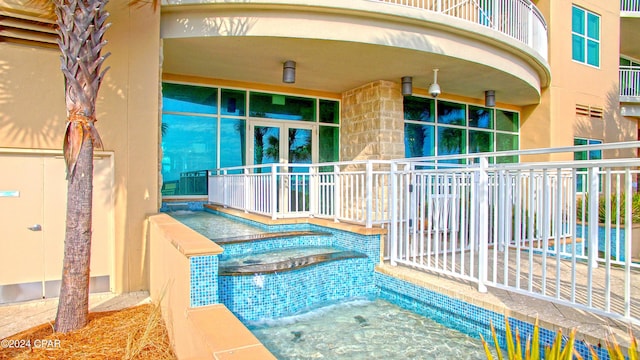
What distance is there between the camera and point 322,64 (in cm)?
773

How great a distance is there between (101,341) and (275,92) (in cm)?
707

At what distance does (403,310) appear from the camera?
4.55 m

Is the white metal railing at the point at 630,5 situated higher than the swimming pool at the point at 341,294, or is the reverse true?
the white metal railing at the point at 630,5

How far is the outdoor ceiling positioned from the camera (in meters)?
6.67

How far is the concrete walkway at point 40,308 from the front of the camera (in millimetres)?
4067

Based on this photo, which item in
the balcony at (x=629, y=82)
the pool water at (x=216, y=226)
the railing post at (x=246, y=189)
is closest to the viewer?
the pool water at (x=216, y=226)

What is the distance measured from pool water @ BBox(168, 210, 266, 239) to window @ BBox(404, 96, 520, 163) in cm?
521

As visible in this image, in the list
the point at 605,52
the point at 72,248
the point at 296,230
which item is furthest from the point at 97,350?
the point at 605,52

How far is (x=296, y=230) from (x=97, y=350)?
3.60m

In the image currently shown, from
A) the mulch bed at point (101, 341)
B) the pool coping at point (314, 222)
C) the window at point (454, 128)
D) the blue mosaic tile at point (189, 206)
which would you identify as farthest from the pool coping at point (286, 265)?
the window at point (454, 128)

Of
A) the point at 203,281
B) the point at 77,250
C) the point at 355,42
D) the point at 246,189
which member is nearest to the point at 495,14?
the point at 355,42

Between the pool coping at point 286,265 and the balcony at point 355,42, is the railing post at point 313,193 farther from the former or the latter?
the balcony at point 355,42

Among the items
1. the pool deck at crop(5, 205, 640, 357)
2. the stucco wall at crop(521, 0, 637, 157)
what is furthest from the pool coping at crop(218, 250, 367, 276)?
the stucco wall at crop(521, 0, 637, 157)

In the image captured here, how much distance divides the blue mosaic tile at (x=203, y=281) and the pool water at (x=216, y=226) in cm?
243
